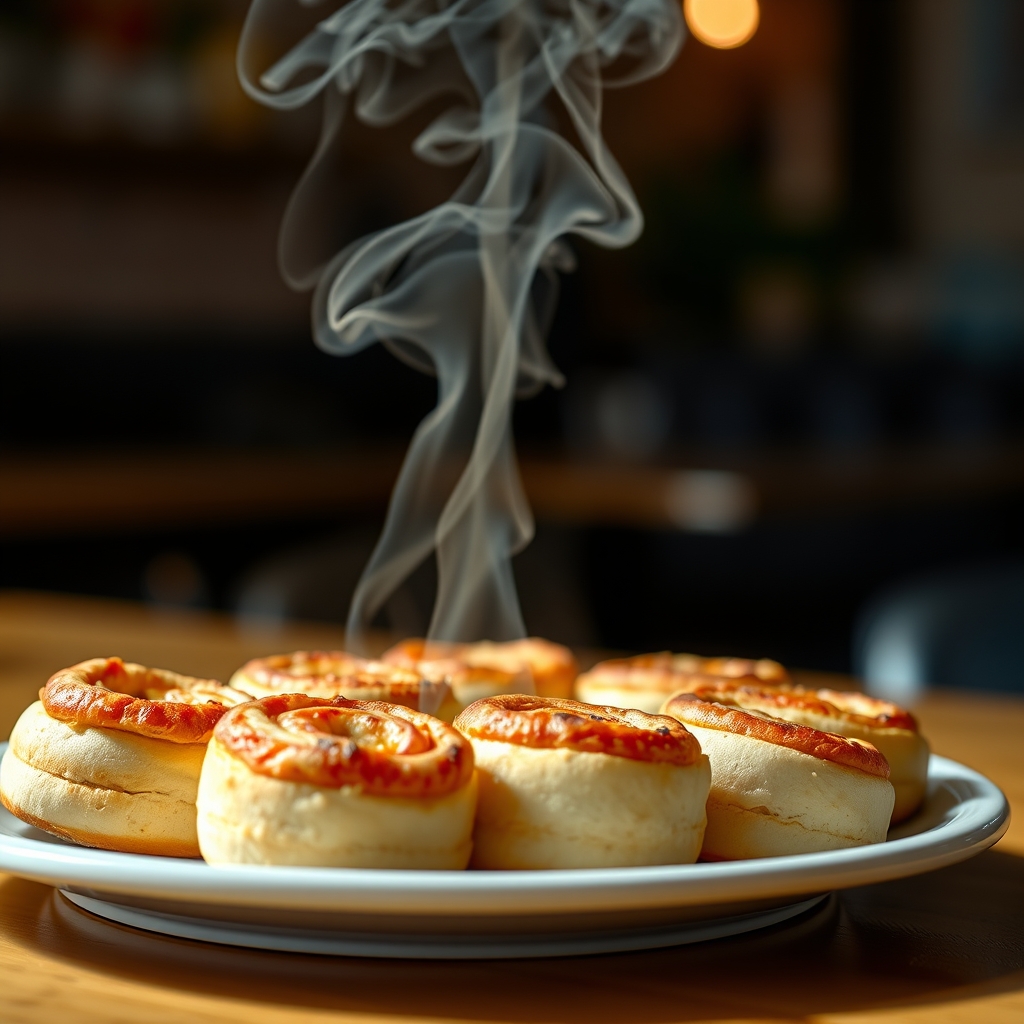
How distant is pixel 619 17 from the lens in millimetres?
1105

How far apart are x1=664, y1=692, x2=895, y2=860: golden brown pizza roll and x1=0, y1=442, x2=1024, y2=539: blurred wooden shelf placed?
2403 mm

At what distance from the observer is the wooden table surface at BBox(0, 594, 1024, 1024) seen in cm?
48

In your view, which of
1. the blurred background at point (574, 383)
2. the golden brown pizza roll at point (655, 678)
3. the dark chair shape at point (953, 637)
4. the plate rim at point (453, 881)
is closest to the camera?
the plate rim at point (453, 881)

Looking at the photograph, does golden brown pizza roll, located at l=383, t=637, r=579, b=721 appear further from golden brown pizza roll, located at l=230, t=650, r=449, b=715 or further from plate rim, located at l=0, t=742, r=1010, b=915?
plate rim, located at l=0, t=742, r=1010, b=915

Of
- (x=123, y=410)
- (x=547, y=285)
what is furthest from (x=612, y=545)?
(x=547, y=285)

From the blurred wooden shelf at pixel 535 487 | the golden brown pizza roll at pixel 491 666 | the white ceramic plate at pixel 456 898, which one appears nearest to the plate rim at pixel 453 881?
the white ceramic plate at pixel 456 898

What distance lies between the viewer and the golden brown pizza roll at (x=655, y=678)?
29.7 inches

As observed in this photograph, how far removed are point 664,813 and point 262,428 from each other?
12.9 ft

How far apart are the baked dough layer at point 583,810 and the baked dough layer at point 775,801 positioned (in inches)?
1.5

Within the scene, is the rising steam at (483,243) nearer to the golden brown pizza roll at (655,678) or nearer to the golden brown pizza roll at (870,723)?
the golden brown pizza roll at (655,678)

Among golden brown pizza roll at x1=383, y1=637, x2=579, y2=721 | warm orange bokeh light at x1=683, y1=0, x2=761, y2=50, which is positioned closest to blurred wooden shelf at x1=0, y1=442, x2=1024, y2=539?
warm orange bokeh light at x1=683, y1=0, x2=761, y2=50

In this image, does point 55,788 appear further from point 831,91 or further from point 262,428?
point 831,91

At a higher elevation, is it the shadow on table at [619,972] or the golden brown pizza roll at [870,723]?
the golden brown pizza roll at [870,723]

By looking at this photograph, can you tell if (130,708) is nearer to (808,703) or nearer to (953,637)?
(808,703)
